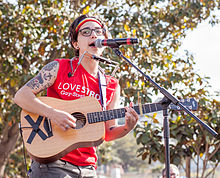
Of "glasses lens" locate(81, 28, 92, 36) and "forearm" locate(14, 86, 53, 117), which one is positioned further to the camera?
"glasses lens" locate(81, 28, 92, 36)

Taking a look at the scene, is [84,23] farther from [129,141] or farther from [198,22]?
[129,141]

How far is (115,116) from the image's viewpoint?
253 cm

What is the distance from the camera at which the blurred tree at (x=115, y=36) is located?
616 centimetres

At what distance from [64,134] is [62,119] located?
12 centimetres

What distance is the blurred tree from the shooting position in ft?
20.2

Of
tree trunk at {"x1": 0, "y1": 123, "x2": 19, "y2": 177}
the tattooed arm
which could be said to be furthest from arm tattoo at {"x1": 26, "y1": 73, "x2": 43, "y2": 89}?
tree trunk at {"x1": 0, "y1": 123, "x2": 19, "y2": 177}

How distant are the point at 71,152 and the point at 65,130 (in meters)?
0.16

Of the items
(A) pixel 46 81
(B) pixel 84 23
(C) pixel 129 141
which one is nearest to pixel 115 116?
(A) pixel 46 81

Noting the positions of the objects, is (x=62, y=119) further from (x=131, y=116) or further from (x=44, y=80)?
(x=131, y=116)

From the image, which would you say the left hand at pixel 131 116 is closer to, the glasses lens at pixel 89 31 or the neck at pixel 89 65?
the neck at pixel 89 65

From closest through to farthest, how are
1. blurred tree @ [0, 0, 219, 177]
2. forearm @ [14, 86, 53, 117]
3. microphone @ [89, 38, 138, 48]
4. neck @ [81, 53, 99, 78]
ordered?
microphone @ [89, 38, 138, 48] → forearm @ [14, 86, 53, 117] → neck @ [81, 53, 99, 78] → blurred tree @ [0, 0, 219, 177]

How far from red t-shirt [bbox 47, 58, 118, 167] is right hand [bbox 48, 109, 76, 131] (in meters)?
0.17

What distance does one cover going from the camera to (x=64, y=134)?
245 centimetres

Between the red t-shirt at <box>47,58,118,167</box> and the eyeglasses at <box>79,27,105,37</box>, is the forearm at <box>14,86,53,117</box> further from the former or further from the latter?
the eyeglasses at <box>79,27,105,37</box>
